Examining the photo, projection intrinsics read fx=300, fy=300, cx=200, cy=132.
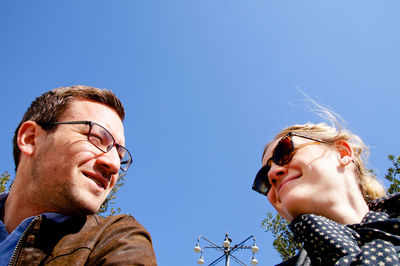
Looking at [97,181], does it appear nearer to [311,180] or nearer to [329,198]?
[311,180]

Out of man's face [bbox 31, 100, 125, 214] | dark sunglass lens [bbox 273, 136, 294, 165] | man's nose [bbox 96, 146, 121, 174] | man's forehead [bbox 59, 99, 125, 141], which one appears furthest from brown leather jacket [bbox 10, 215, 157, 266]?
dark sunglass lens [bbox 273, 136, 294, 165]

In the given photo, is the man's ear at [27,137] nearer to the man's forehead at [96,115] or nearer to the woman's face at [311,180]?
the man's forehead at [96,115]

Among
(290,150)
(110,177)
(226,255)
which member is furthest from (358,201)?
(226,255)

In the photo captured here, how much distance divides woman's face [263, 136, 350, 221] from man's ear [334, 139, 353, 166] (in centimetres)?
3

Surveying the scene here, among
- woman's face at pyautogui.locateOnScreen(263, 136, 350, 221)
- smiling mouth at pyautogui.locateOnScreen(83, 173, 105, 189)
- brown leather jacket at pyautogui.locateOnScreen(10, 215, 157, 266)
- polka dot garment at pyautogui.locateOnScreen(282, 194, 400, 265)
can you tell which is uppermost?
woman's face at pyautogui.locateOnScreen(263, 136, 350, 221)

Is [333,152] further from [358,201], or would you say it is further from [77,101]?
[77,101]

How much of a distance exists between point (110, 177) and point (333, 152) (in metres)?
2.02

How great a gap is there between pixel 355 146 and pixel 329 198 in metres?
0.96

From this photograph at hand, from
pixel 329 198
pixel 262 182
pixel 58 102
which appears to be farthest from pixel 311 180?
pixel 58 102

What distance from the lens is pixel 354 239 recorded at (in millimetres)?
1937

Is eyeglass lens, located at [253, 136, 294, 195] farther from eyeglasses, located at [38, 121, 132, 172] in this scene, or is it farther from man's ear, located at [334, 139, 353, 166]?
eyeglasses, located at [38, 121, 132, 172]

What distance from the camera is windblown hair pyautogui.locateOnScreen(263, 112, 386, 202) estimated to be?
8.80 ft

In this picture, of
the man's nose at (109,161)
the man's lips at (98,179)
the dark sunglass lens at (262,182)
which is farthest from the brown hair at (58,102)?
the dark sunglass lens at (262,182)

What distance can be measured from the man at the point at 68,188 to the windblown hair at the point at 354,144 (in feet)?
5.59
